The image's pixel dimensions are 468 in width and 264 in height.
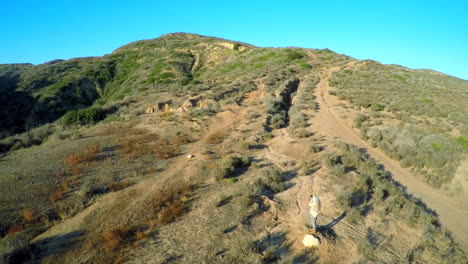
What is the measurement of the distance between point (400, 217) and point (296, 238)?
5029mm

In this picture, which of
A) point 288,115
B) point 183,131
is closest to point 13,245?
point 183,131

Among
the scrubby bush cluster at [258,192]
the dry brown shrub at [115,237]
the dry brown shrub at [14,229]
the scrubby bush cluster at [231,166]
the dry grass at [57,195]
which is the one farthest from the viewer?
the scrubby bush cluster at [231,166]

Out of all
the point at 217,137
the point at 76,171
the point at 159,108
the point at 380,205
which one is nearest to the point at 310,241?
the point at 380,205

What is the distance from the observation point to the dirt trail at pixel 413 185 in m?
10.2

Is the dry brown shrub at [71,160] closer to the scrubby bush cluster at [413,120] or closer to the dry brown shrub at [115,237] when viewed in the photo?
the dry brown shrub at [115,237]

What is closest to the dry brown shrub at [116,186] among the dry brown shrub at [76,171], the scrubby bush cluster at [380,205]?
the dry brown shrub at [76,171]

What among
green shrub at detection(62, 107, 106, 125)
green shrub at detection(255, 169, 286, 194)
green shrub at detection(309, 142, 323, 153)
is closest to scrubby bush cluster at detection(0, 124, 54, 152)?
green shrub at detection(62, 107, 106, 125)

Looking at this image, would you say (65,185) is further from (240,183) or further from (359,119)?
(359,119)

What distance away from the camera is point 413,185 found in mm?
12883

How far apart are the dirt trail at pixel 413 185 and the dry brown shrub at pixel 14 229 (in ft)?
49.1

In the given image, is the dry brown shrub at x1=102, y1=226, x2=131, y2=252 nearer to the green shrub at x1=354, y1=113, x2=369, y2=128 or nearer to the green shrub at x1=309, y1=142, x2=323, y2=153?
the green shrub at x1=309, y1=142, x2=323, y2=153

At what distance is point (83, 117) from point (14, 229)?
1685 cm

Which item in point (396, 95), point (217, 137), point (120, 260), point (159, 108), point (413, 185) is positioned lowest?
point (413, 185)

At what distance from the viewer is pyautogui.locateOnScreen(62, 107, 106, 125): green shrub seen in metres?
21.9
